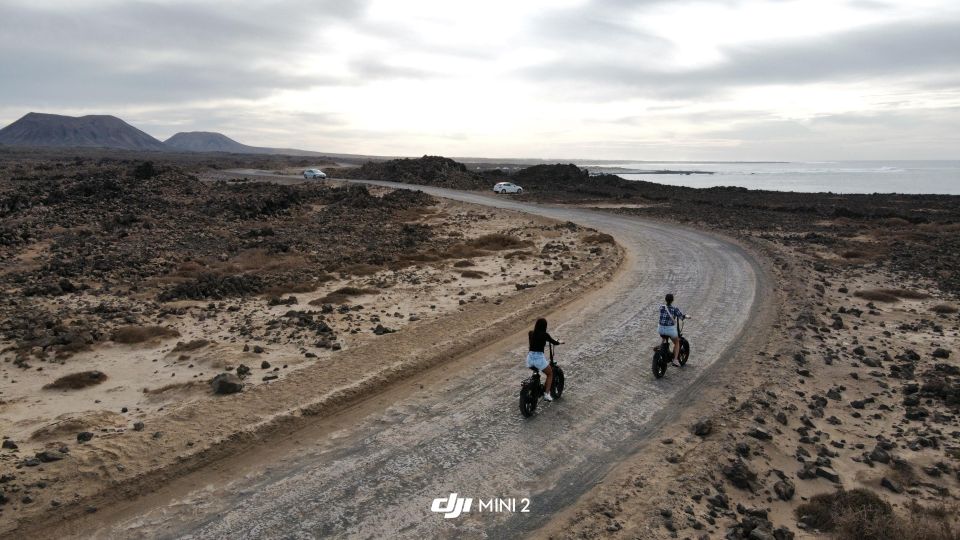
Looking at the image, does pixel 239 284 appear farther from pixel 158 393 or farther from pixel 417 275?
pixel 158 393

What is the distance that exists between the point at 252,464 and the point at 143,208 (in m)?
38.8

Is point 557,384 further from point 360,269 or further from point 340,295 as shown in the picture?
point 360,269

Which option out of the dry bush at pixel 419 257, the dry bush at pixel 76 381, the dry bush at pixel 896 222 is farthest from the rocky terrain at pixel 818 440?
the dry bush at pixel 896 222

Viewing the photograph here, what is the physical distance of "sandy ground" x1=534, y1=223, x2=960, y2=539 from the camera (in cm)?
852

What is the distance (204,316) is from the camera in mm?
18250

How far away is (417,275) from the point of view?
2491 cm

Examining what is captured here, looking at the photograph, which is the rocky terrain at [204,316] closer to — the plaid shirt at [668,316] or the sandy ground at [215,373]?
the sandy ground at [215,373]

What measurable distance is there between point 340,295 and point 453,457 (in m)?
12.2

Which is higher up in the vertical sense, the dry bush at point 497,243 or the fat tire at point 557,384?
the dry bush at point 497,243

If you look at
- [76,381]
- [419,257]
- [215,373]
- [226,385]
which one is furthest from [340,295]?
[76,381]

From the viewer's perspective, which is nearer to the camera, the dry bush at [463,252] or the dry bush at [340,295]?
the dry bush at [340,295]

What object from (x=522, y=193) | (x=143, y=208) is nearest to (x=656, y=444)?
(x=143, y=208)

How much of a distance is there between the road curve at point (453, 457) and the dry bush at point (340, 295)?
724 cm

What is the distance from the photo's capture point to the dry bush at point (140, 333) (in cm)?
1585
